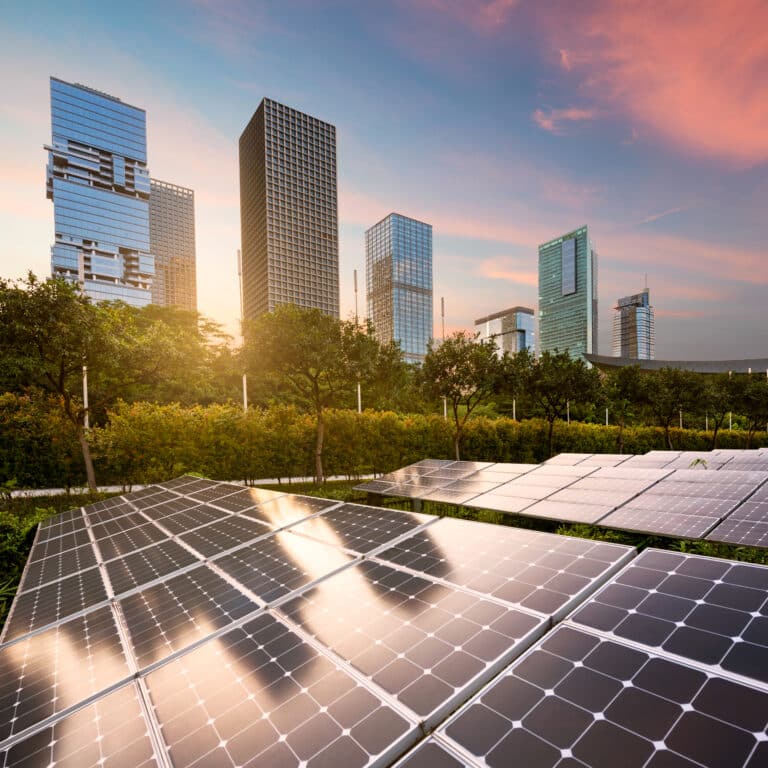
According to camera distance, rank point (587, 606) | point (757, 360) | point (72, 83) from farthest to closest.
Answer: point (72, 83) < point (757, 360) < point (587, 606)

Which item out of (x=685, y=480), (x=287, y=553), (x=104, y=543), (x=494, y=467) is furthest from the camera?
(x=494, y=467)

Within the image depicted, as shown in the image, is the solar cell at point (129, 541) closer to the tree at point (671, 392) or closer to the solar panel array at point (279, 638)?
the solar panel array at point (279, 638)

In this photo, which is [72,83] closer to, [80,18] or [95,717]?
[80,18]

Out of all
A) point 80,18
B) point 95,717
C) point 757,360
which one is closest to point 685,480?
point 95,717

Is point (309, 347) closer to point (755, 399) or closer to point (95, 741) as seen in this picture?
point (95, 741)

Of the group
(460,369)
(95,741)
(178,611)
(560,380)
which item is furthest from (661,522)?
(560,380)
